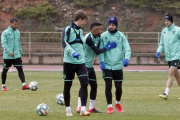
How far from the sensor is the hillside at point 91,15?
35.4 meters

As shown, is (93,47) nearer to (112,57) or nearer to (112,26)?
(112,57)

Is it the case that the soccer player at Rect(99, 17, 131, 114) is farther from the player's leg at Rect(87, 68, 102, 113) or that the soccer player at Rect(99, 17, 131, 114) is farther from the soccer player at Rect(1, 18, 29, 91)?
the soccer player at Rect(1, 18, 29, 91)

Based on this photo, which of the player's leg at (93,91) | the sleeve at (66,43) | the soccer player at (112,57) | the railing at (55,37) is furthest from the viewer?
the railing at (55,37)

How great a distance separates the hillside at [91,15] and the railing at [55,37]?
2677 millimetres

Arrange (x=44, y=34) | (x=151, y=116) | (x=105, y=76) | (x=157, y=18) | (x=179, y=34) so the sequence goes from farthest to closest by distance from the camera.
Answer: (x=157, y=18)
(x=44, y=34)
(x=179, y=34)
(x=105, y=76)
(x=151, y=116)

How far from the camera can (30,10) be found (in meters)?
36.5

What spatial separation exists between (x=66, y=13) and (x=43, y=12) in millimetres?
2463

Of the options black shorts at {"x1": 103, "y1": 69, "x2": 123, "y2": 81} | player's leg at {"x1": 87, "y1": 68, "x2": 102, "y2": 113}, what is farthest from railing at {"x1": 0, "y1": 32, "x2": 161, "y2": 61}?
black shorts at {"x1": 103, "y1": 69, "x2": 123, "y2": 81}

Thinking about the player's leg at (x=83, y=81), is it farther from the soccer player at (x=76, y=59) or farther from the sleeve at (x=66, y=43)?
the sleeve at (x=66, y=43)

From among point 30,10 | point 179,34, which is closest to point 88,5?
point 30,10

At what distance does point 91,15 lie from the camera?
119 ft

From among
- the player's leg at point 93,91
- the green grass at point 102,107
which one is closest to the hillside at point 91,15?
the green grass at point 102,107

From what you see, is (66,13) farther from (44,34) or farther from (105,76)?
(105,76)

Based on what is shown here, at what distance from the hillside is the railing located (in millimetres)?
2677
